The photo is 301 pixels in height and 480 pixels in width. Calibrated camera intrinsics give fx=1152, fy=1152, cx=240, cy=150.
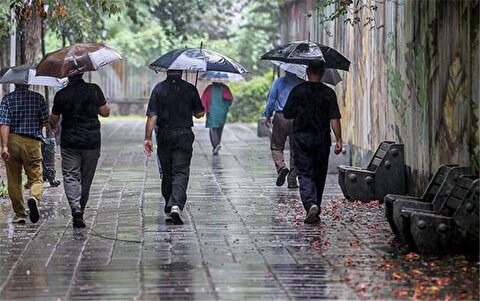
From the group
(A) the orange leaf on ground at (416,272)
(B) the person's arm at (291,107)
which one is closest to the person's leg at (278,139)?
(B) the person's arm at (291,107)

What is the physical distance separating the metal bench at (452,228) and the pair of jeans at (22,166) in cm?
487

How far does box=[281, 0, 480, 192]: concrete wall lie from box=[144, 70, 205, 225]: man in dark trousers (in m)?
2.84

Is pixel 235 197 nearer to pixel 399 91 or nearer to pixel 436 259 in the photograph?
pixel 399 91

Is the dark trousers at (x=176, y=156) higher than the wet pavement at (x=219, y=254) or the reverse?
higher

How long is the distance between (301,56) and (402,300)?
18.3 ft

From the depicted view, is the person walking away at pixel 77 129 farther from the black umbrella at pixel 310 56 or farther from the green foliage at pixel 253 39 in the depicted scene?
the green foliage at pixel 253 39

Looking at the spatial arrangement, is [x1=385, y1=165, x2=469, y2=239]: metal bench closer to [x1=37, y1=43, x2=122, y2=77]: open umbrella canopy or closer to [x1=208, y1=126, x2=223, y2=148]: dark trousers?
[x1=37, y1=43, x2=122, y2=77]: open umbrella canopy

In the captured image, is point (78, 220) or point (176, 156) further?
point (176, 156)

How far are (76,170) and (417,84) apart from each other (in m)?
4.52

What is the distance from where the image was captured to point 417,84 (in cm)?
1467

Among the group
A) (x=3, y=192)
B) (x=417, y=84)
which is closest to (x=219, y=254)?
(x=417, y=84)

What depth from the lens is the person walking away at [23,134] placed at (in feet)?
44.0

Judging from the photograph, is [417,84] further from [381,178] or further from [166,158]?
[166,158]

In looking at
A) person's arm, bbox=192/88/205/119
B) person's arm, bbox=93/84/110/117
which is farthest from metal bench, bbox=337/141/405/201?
person's arm, bbox=93/84/110/117
